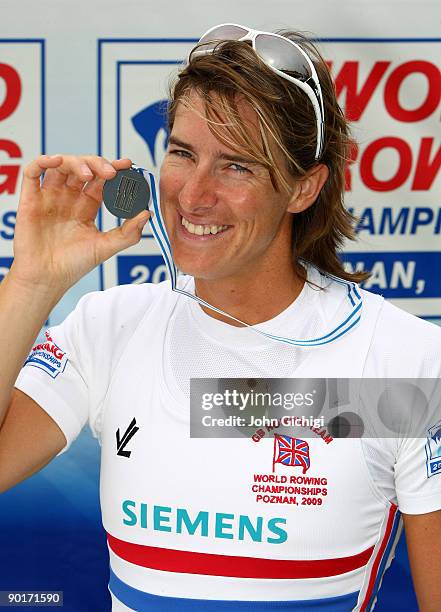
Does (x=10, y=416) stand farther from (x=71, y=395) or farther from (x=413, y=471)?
(x=413, y=471)

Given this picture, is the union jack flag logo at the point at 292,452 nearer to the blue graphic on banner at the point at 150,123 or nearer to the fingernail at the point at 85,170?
the fingernail at the point at 85,170

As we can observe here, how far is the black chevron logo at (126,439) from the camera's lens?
1.50m

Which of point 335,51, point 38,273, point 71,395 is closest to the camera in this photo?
point 38,273

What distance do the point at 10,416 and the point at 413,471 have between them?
67cm

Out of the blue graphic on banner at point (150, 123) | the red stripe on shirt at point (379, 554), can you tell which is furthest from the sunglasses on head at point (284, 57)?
the blue graphic on banner at point (150, 123)

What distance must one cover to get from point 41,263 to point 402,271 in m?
1.20

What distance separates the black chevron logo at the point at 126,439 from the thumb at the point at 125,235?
11.5 inches

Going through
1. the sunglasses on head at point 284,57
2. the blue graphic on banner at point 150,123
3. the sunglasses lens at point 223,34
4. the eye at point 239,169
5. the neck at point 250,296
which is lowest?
the neck at point 250,296

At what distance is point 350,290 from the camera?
1.56 m

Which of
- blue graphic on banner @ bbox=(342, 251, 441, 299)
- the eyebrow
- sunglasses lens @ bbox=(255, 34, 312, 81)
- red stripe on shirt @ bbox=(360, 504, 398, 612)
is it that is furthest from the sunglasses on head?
blue graphic on banner @ bbox=(342, 251, 441, 299)

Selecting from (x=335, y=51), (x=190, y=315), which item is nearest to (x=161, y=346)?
(x=190, y=315)

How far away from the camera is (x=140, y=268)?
2.31 meters

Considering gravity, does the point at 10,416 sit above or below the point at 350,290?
below

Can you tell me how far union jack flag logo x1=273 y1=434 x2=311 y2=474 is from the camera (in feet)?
4.75
